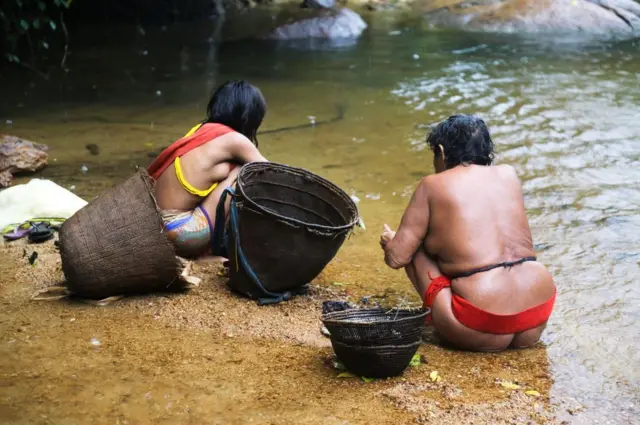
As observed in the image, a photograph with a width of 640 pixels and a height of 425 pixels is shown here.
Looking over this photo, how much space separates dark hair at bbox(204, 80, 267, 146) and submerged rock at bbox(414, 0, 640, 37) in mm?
11456

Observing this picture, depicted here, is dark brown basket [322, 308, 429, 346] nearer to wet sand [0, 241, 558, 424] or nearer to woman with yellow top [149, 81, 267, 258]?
wet sand [0, 241, 558, 424]

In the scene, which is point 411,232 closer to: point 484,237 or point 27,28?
point 484,237

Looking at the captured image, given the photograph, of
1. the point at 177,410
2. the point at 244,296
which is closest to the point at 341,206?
the point at 244,296

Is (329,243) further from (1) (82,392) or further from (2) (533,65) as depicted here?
(2) (533,65)

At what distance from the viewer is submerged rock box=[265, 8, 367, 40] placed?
48.9ft

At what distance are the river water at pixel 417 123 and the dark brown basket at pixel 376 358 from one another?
2.62ft

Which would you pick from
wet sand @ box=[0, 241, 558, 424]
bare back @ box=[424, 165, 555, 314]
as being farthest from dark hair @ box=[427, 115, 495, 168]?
wet sand @ box=[0, 241, 558, 424]

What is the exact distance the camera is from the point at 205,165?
491cm

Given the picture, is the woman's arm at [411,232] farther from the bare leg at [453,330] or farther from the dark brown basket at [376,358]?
the dark brown basket at [376,358]

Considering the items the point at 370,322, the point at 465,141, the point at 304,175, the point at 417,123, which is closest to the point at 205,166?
the point at 304,175

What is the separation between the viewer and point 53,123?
30.0 feet

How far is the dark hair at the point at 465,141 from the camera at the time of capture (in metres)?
4.08

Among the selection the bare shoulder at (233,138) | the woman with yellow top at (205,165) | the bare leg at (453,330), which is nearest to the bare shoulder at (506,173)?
the bare leg at (453,330)

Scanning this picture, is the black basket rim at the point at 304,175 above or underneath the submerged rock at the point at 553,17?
above
